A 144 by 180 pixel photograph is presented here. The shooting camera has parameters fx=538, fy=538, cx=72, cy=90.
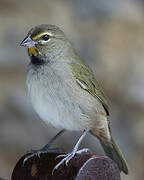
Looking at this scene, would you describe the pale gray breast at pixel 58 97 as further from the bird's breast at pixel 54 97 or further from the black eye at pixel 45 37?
the black eye at pixel 45 37

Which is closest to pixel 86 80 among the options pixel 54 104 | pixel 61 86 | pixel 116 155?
pixel 61 86

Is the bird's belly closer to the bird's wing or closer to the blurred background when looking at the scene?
the bird's wing

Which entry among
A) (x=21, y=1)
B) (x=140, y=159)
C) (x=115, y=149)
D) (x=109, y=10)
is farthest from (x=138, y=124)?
(x=115, y=149)

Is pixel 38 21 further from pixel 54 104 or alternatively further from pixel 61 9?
pixel 54 104

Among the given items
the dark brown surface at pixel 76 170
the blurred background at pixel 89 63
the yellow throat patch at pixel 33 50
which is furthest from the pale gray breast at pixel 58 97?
the blurred background at pixel 89 63

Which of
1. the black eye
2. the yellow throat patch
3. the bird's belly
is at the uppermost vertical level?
the black eye

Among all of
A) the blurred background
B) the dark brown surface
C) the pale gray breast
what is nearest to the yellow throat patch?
the pale gray breast
